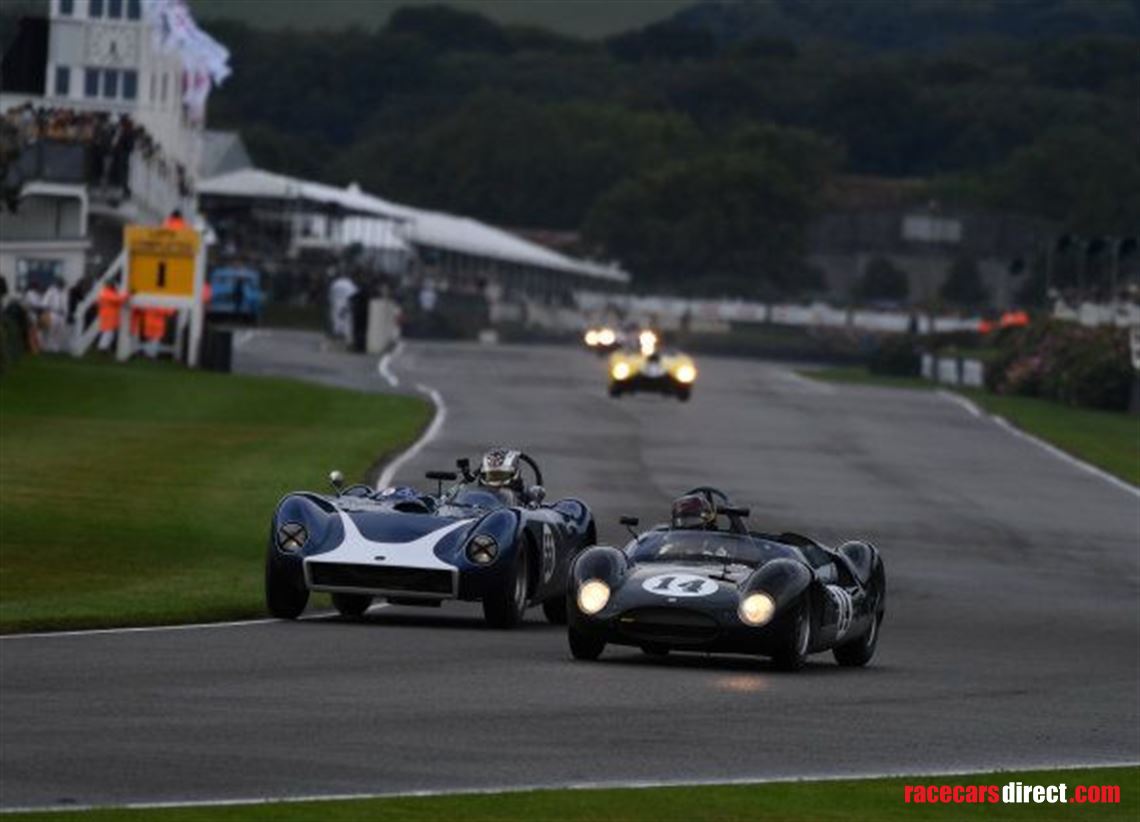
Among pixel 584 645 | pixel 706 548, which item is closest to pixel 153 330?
pixel 706 548

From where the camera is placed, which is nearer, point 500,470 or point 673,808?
point 673,808

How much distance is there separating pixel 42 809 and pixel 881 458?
35.5m

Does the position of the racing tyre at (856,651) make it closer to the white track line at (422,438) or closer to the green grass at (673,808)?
the green grass at (673,808)

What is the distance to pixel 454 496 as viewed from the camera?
72.8 ft

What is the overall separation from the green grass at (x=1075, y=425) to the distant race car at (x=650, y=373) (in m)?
6.28

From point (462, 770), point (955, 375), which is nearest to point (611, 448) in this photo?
point (462, 770)

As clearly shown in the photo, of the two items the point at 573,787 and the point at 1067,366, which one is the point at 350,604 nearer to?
the point at 573,787

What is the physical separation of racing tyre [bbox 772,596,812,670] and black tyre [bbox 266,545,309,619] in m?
3.58

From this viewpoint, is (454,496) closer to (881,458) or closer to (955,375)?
(881,458)

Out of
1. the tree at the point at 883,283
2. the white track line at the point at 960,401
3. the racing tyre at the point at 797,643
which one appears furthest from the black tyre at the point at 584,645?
the tree at the point at 883,283

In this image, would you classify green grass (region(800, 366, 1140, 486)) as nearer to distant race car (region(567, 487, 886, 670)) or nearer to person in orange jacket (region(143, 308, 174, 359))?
person in orange jacket (region(143, 308, 174, 359))

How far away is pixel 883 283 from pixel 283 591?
162 m

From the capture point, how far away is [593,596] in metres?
19.0

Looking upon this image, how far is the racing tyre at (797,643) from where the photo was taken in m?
19.0
